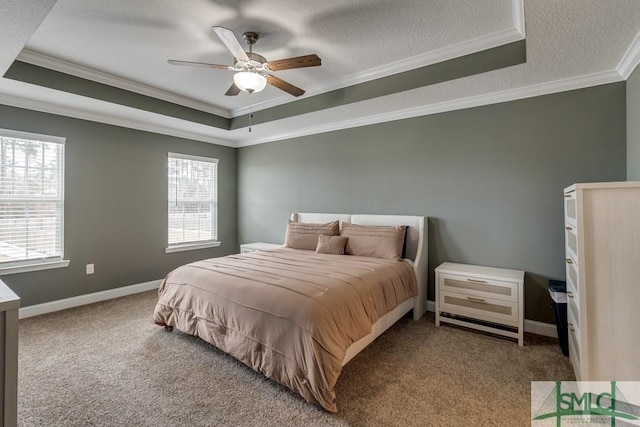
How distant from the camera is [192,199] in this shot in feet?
16.4

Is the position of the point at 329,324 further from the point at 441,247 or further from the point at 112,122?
the point at 112,122

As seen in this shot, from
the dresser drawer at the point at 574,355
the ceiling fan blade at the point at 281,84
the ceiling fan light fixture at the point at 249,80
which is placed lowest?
the dresser drawer at the point at 574,355

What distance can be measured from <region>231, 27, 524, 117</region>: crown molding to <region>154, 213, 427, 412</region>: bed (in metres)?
1.94

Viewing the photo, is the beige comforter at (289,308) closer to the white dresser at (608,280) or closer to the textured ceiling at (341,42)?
the white dresser at (608,280)

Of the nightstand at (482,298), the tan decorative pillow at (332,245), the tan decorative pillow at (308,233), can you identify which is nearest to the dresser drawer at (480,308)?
the nightstand at (482,298)

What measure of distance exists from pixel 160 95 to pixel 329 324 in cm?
355

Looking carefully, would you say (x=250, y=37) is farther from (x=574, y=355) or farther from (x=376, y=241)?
(x=574, y=355)

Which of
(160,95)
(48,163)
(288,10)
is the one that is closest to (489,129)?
(288,10)

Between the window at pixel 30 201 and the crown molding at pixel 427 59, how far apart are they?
9.48ft

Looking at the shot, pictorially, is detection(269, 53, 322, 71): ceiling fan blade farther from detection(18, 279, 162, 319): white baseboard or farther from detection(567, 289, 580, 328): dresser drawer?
detection(18, 279, 162, 319): white baseboard

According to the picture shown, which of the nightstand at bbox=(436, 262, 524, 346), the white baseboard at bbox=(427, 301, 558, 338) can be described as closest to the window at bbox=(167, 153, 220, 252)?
the nightstand at bbox=(436, 262, 524, 346)

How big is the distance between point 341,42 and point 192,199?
3581 mm

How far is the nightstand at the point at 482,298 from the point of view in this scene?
2709 mm

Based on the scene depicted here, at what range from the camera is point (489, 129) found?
126 inches
